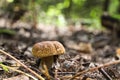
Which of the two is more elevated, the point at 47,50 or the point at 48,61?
the point at 47,50

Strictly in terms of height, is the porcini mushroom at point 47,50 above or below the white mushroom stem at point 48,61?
above

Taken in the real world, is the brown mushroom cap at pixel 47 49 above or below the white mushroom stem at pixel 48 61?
above

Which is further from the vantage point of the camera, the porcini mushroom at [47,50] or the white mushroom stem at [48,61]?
the white mushroom stem at [48,61]

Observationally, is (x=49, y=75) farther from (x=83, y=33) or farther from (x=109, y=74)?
(x=83, y=33)

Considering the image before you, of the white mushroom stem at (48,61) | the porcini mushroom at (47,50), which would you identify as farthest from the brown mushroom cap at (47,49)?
the white mushroom stem at (48,61)

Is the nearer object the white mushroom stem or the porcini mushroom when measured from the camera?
the porcini mushroom

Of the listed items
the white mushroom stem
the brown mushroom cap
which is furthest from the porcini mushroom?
the white mushroom stem

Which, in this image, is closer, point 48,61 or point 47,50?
point 47,50

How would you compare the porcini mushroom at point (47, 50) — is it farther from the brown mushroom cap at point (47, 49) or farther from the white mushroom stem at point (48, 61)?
the white mushroom stem at point (48, 61)

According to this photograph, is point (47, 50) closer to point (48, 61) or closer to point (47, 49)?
point (47, 49)

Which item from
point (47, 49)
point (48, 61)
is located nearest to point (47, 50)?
point (47, 49)

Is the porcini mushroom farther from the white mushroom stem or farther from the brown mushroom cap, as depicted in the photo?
the white mushroom stem
